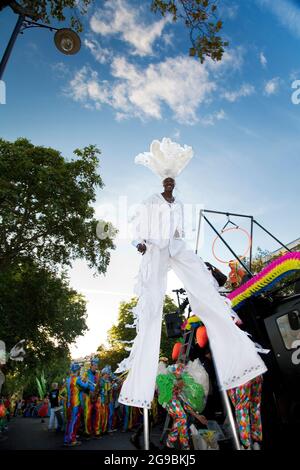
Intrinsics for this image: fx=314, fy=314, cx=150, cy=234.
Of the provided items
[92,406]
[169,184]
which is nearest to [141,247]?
[169,184]

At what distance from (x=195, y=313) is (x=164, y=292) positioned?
0.39m

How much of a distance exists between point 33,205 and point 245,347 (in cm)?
1348

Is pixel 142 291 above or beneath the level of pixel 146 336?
above

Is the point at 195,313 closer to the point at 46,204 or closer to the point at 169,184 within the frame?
→ the point at 169,184

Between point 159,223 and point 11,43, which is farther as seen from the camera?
point 11,43

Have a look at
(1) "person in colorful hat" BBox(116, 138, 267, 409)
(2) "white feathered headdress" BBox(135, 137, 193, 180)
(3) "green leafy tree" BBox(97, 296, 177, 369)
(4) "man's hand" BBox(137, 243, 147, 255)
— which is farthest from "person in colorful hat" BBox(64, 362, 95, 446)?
(3) "green leafy tree" BBox(97, 296, 177, 369)

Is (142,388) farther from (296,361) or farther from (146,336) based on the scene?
(296,361)

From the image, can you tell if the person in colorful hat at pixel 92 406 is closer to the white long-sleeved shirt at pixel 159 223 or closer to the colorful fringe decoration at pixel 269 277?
the colorful fringe decoration at pixel 269 277

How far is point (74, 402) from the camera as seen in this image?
23.1ft

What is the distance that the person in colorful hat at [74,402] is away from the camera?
6227 mm

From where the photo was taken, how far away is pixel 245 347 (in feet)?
9.26

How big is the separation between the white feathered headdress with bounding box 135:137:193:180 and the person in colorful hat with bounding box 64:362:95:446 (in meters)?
5.51

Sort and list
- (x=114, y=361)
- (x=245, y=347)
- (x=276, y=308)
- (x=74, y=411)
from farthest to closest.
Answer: (x=114, y=361) < (x=74, y=411) < (x=276, y=308) < (x=245, y=347)
